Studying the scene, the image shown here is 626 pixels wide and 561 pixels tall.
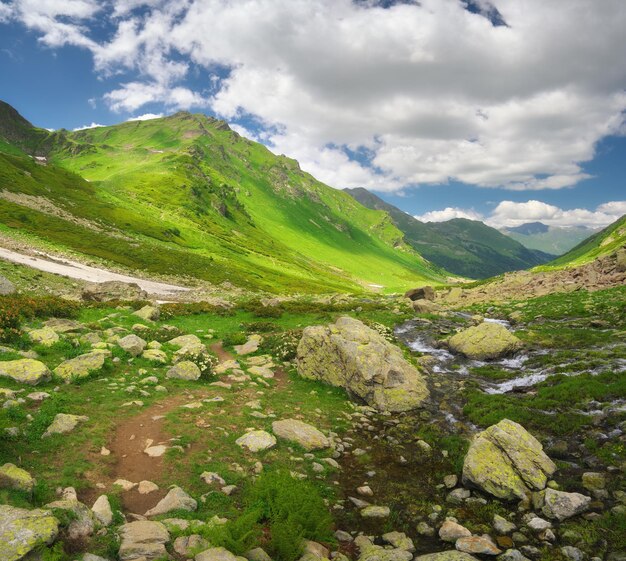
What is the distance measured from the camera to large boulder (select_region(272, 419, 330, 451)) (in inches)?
621

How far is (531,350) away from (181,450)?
26.7 meters

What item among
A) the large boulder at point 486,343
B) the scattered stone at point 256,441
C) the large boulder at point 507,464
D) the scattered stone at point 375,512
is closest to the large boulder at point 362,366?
the large boulder at point 507,464

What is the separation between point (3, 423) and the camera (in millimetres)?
11281

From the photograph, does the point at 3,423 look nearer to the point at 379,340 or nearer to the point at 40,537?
the point at 40,537

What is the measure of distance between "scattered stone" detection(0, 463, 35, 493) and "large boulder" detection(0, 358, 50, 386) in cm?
684

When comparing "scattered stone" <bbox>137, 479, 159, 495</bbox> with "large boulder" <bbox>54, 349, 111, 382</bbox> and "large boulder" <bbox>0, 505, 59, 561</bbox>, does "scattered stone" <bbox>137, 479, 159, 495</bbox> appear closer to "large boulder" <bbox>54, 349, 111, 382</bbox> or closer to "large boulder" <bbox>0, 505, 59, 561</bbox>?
"large boulder" <bbox>0, 505, 59, 561</bbox>

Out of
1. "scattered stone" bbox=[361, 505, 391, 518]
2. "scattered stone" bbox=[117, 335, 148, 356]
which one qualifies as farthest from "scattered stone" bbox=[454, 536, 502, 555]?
"scattered stone" bbox=[117, 335, 148, 356]

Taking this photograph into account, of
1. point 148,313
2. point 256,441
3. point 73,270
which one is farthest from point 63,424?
point 73,270

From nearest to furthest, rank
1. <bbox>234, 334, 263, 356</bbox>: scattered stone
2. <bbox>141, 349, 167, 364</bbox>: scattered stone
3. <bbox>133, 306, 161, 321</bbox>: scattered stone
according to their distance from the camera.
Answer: <bbox>141, 349, 167, 364</bbox>: scattered stone → <bbox>234, 334, 263, 356</bbox>: scattered stone → <bbox>133, 306, 161, 321</bbox>: scattered stone

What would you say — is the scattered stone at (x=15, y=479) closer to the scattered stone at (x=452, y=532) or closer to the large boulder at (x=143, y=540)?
the large boulder at (x=143, y=540)

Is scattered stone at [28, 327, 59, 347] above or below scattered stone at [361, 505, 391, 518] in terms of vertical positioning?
above

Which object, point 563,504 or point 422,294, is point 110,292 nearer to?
point 563,504

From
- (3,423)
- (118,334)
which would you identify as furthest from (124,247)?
(3,423)

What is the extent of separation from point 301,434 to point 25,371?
12132 millimetres
